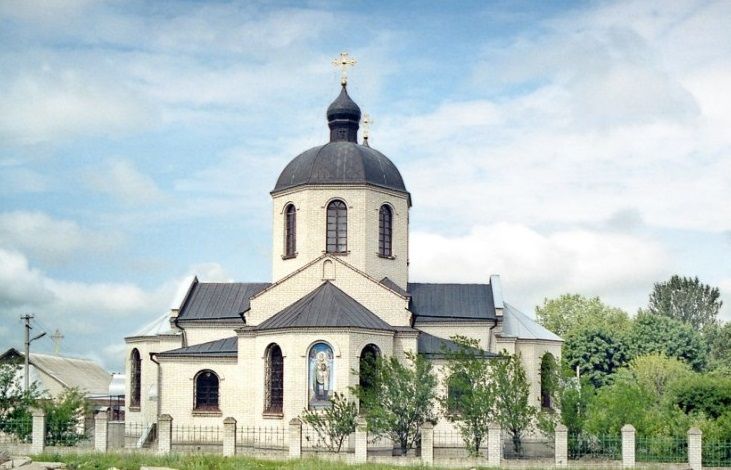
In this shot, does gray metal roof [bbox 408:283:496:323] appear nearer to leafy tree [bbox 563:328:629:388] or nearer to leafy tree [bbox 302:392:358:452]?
leafy tree [bbox 302:392:358:452]

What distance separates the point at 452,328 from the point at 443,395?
12.4 ft

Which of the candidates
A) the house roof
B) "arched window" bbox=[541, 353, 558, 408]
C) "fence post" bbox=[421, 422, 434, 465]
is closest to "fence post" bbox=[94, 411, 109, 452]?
"fence post" bbox=[421, 422, 434, 465]

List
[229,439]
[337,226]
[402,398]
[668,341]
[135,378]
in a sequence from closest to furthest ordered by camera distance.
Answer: [229,439]
[402,398]
[337,226]
[135,378]
[668,341]

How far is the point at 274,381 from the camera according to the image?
32625 millimetres

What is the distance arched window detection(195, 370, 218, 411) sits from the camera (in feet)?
115

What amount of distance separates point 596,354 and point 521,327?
60.5ft

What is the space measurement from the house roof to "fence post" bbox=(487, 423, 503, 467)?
29.8m

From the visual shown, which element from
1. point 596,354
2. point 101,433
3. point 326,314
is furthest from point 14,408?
point 596,354

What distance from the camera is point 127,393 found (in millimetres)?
39031

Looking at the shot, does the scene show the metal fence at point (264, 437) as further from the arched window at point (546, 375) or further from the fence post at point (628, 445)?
the fence post at point (628, 445)

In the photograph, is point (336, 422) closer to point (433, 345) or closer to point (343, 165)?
point (433, 345)

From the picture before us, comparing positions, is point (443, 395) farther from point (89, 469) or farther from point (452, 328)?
point (89, 469)

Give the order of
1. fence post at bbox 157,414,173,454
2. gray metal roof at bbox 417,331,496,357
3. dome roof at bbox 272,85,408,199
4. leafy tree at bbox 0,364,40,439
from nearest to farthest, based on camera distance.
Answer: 1. fence post at bbox 157,414,173,454
2. leafy tree at bbox 0,364,40,439
3. gray metal roof at bbox 417,331,496,357
4. dome roof at bbox 272,85,408,199

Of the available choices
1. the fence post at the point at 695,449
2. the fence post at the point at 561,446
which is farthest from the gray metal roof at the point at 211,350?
the fence post at the point at 695,449
